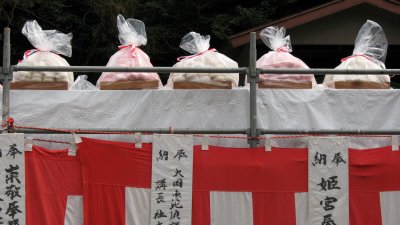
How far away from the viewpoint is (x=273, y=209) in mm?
3771

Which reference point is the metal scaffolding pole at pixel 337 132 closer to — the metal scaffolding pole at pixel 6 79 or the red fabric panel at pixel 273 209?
the red fabric panel at pixel 273 209

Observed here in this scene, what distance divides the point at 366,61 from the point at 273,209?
151cm

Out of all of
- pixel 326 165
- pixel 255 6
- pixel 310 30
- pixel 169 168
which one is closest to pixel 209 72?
pixel 169 168

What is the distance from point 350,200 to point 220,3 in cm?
1350

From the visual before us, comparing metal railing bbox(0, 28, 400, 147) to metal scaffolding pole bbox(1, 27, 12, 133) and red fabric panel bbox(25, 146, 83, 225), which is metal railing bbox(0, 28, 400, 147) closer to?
metal scaffolding pole bbox(1, 27, 12, 133)

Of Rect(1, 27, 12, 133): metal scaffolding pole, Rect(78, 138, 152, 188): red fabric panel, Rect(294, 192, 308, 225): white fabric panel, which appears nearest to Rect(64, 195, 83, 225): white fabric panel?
Rect(78, 138, 152, 188): red fabric panel

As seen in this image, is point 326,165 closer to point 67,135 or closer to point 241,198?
point 241,198

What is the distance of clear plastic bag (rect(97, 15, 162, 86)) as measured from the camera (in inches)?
157

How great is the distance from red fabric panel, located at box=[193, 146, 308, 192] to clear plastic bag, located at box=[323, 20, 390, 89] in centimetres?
76

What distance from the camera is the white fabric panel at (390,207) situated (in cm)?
379

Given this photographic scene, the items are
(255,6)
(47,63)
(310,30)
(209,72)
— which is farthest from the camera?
(255,6)

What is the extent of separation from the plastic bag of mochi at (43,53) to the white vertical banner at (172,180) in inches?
40.5

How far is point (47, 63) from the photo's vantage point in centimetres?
402

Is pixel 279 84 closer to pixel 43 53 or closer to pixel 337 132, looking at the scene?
pixel 337 132
